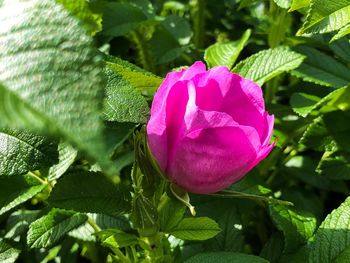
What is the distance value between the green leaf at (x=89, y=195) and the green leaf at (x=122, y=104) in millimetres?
209

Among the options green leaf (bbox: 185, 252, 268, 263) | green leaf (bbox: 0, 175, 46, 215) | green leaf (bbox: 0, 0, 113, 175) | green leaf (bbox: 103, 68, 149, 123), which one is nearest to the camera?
green leaf (bbox: 0, 0, 113, 175)

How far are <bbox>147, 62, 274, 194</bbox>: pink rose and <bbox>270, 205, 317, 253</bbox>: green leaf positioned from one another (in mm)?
203

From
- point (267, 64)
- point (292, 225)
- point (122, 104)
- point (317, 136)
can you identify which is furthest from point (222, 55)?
point (122, 104)

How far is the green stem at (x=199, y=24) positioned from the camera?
1.42 m

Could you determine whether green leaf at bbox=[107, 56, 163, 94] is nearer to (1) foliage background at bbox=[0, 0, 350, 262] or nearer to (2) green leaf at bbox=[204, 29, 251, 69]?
(1) foliage background at bbox=[0, 0, 350, 262]

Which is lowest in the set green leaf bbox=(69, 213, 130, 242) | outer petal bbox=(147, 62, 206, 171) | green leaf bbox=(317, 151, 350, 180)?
green leaf bbox=(69, 213, 130, 242)

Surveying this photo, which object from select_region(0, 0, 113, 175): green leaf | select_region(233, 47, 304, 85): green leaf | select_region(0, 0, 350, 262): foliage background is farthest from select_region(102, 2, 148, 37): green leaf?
select_region(0, 0, 113, 175): green leaf

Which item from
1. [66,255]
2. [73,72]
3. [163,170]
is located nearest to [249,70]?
[163,170]

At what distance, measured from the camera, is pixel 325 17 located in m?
0.84

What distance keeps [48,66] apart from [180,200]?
34cm

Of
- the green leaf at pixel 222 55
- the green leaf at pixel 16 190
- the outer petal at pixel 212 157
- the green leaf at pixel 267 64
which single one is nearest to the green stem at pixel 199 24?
the green leaf at pixel 222 55

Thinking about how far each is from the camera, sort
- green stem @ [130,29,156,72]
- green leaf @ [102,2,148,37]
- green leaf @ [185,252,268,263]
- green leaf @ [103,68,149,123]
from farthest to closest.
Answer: green stem @ [130,29,156,72] → green leaf @ [102,2,148,37] → green leaf @ [185,252,268,263] → green leaf @ [103,68,149,123]

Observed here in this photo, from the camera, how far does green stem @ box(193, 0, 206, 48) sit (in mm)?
1423

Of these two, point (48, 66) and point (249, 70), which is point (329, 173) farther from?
point (48, 66)
